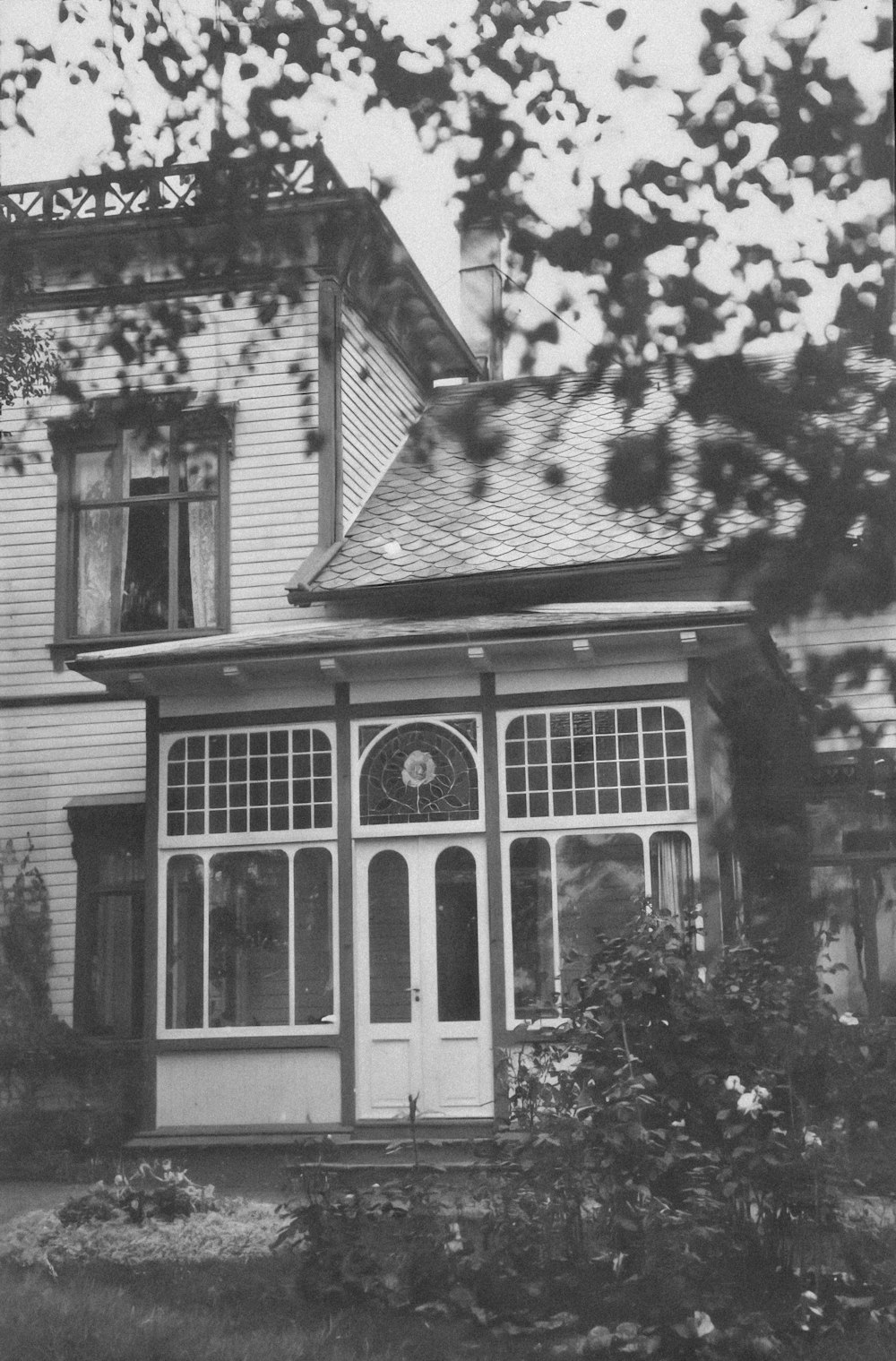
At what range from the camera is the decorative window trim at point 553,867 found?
3.21 metres

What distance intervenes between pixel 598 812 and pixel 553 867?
0.17 metres

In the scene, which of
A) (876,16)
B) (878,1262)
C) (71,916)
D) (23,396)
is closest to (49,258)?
(23,396)

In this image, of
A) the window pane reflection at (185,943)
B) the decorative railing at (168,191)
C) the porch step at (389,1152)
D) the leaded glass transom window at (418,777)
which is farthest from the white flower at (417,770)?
the decorative railing at (168,191)

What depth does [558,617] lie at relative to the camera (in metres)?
3.41

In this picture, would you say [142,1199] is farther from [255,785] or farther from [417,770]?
[417,770]

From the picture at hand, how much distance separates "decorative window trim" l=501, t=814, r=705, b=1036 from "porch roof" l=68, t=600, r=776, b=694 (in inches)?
17.0

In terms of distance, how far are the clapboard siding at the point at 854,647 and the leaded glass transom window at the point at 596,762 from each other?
365 mm

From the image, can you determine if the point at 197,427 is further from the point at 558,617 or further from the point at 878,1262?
the point at 878,1262

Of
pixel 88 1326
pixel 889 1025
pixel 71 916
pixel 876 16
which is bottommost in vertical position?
pixel 88 1326

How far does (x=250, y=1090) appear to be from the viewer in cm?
339

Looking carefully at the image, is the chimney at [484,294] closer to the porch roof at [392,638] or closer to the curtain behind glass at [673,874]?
the porch roof at [392,638]

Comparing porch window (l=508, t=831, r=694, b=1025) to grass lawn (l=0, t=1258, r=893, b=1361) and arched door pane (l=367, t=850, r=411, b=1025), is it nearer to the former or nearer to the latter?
arched door pane (l=367, t=850, r=411, b=1025)

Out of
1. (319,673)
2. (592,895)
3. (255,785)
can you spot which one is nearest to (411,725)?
(319,673)

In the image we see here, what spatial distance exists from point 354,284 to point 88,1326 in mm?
2477
